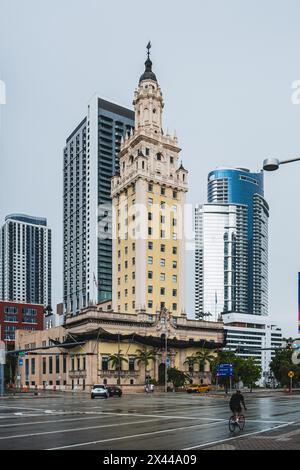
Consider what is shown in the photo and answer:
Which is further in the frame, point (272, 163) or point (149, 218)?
point (149, 218)

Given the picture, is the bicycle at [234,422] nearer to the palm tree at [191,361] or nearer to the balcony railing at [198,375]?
the palm tree at [191,361]

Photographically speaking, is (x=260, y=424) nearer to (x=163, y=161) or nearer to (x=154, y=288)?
(x=154, y=288)

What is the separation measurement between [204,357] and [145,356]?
1387 cm

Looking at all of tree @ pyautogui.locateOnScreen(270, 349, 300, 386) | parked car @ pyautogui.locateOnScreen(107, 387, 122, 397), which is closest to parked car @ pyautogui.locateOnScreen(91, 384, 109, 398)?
parked car @ pyautogui.locateOnScreen(107, 387, 122, 397)

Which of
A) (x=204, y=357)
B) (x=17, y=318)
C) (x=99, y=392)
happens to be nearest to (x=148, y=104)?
(x=204, y=357)

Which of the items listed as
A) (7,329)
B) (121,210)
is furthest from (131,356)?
(7,329)

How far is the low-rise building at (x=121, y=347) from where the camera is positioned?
3752 inches

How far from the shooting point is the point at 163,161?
113125 mm

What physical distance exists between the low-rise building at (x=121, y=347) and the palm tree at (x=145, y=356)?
0.18 meters

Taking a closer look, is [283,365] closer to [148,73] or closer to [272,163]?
[148,73]

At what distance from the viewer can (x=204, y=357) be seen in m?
107

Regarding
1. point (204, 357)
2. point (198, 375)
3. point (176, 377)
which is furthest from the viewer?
point (198, 375)

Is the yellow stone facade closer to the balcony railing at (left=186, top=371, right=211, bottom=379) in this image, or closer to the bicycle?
the balcony railing at (left=186, top=371, right=211, bottom=379)

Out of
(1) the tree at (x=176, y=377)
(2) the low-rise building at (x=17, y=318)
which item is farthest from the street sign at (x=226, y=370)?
(2) the low-rise building at (x=17, y=318)
